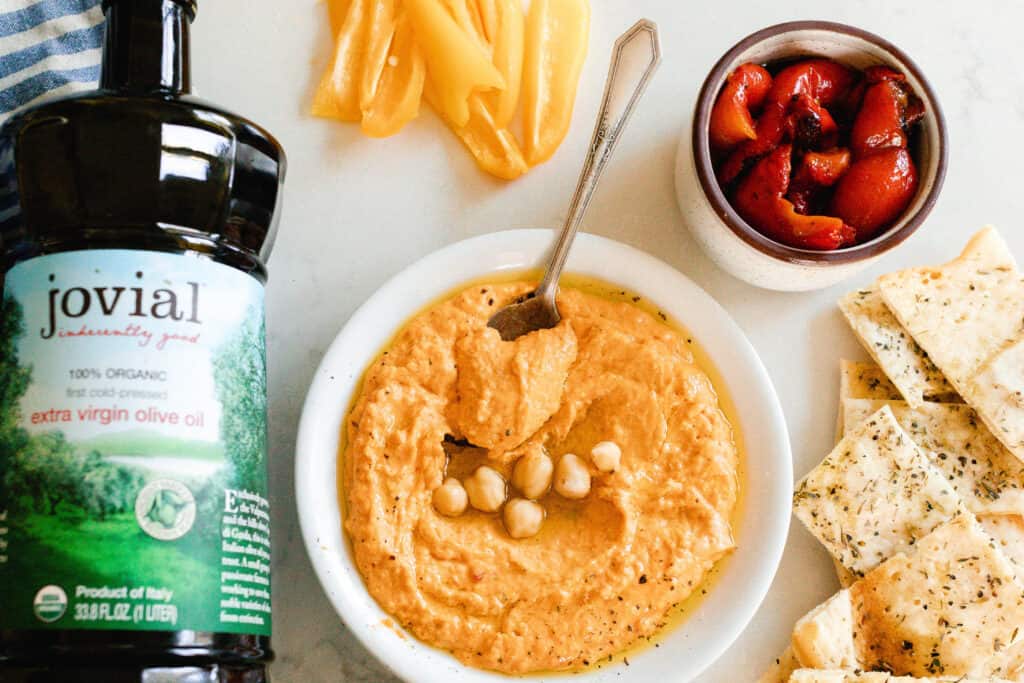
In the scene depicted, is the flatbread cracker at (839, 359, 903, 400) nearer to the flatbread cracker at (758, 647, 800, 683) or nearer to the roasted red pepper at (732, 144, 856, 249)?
the roasted red pepper at (732, 144, 856, 249)

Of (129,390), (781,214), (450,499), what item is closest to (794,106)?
(781,214)

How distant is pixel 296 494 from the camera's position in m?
2.11

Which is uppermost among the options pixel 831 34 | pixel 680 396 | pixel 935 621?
pixel 831 34

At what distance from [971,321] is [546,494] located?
42.6 inches

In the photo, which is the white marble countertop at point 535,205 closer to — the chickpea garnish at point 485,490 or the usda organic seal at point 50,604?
the chickpea garnish at point 485,490

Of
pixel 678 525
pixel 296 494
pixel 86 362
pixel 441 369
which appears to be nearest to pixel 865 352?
pixel 678 525

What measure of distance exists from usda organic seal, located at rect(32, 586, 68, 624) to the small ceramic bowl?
1.43 m

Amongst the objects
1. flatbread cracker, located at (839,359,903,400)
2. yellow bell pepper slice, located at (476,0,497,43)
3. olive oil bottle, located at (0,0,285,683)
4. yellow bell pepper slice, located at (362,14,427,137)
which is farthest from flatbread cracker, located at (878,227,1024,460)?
olive oil bottle, located at (0,0,285,683)

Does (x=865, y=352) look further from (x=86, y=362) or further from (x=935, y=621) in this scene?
(x=86, y=362)

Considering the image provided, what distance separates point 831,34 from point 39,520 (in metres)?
1.84

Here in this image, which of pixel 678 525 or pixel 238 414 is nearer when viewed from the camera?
pixel 238 414

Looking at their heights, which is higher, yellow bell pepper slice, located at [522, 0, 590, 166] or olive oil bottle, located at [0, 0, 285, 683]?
yellow bell pepper slice, located at [522, 0, 590, 166]

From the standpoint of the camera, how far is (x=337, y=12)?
2461mm

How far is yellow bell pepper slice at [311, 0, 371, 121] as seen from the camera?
2.41m
